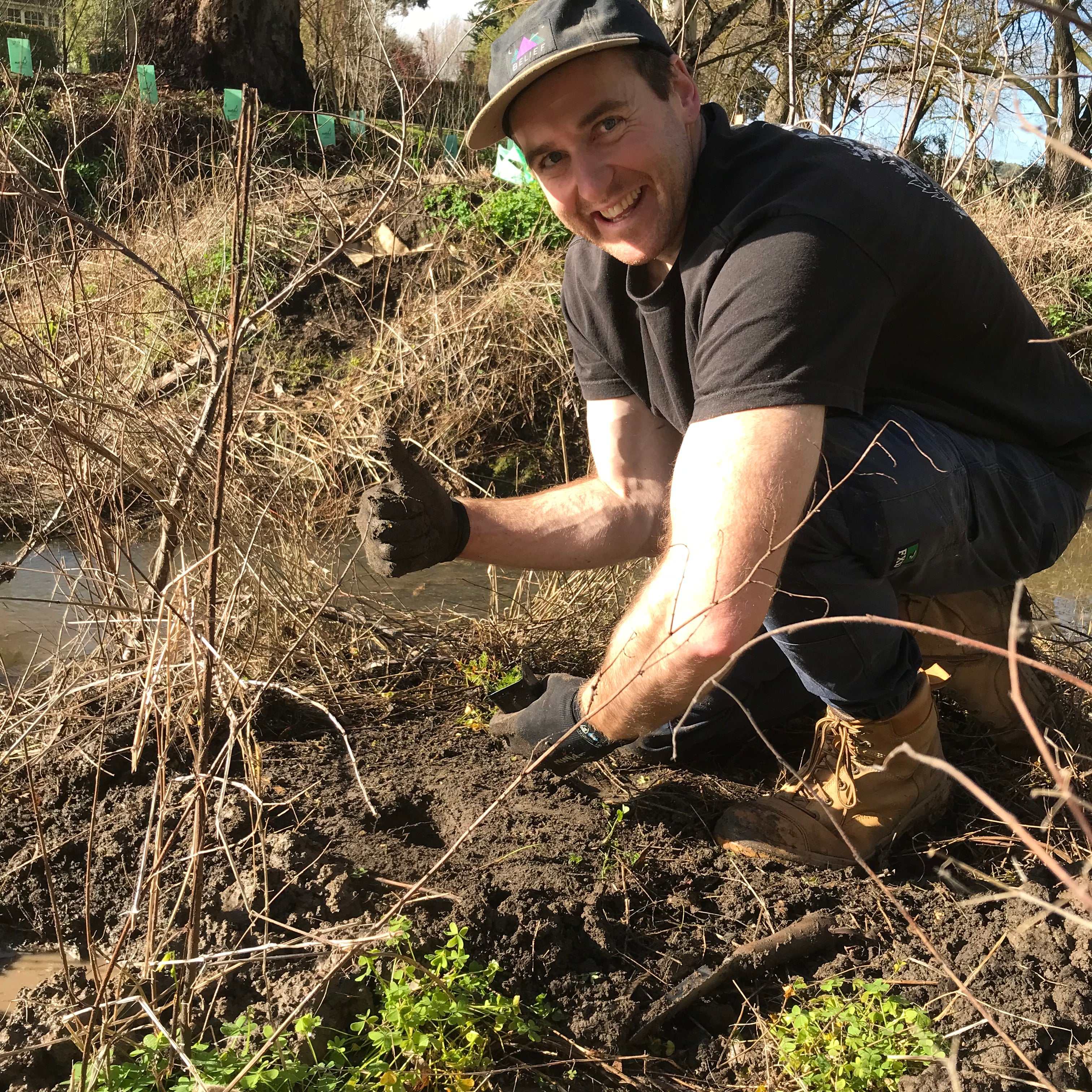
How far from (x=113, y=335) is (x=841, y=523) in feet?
7.88

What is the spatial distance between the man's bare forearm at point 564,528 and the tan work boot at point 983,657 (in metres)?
0.70

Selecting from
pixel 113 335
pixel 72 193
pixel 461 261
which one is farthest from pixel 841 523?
pixel 72 193

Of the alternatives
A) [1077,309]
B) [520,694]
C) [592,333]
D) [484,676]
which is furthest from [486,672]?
[1077,309]

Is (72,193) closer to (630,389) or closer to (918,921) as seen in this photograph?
(630,389)

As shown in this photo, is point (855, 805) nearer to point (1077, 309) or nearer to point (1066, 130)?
point (1077, 309)

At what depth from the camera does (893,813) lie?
2240 mm

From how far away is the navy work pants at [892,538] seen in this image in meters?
2.09

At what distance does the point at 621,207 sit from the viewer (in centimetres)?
219

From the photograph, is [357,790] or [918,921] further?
[357,790]

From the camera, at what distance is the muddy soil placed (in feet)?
5.63

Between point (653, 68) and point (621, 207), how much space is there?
285 millimetres

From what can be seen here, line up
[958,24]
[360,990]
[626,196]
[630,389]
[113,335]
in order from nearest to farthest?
[360,990]
[626,196]
[630,389]
[113,335]
[958,24]

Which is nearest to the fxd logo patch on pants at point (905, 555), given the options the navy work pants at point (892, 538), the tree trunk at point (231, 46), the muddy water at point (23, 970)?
the navy work pants at point (892, 538)

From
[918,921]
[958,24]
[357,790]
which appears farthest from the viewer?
[958,24]
